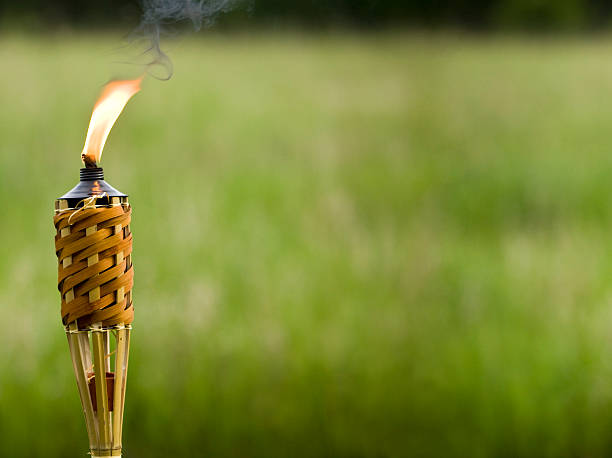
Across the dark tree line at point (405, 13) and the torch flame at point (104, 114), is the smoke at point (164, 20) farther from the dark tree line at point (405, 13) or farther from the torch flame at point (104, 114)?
the dark tree line at point (405, 13)

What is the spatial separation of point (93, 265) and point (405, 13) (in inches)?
194

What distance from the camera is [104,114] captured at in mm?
1217

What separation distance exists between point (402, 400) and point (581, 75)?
3.50 m

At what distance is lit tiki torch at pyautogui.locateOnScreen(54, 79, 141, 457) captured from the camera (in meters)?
1.07

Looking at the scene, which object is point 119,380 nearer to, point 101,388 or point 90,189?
point 101,388

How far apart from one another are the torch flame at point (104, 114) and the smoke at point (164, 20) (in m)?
0.06

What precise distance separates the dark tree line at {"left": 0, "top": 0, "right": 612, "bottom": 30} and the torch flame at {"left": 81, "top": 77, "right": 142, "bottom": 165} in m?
3.26

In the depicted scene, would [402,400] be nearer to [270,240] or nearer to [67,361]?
[270,240]

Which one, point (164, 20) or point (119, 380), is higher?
point (164, 20)

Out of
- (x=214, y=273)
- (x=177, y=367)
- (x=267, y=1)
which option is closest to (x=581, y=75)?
(x=267, y=1)

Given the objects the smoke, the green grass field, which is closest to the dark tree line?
the green grass field

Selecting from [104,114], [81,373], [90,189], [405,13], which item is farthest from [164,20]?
[405,13]

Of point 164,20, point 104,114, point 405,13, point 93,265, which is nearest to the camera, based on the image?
point 93,265

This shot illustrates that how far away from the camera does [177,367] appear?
2.71 meters
